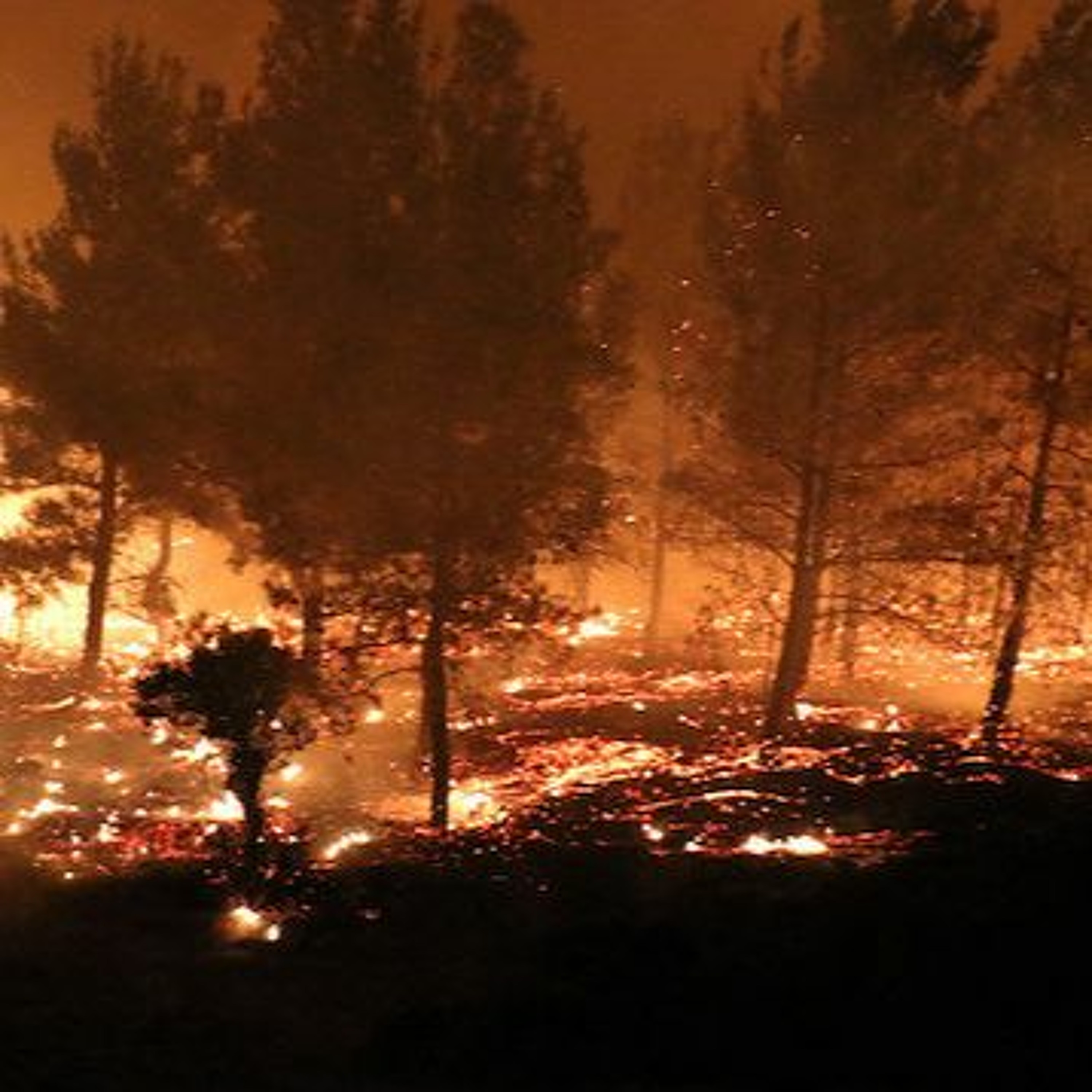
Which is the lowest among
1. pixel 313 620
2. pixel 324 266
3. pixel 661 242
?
pixel 313 620

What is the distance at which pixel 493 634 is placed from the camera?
15414mm

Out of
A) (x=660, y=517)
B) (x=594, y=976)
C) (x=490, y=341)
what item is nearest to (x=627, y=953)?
(x=594, y=976)

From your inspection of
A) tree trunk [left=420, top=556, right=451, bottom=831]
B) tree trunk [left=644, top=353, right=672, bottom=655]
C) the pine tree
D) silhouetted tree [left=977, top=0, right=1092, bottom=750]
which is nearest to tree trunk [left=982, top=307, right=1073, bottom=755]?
silhouetted tree [left=977, top=0, right=1092, bottom=750]

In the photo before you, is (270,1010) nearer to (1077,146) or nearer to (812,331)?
(812,331)

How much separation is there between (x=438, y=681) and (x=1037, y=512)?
9362 millimetres

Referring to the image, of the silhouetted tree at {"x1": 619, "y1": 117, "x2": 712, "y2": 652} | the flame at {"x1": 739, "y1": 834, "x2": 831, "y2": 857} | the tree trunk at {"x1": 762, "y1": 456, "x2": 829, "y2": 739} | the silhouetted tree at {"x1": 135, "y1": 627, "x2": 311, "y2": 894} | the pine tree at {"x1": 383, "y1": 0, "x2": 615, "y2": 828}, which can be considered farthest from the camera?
the silhouetted tree at {"x1": 619, "y1": 117, "x2": 712, "y2": 652}

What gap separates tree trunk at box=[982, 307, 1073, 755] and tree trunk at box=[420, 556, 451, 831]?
7.98 m

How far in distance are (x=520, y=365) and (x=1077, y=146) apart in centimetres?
883

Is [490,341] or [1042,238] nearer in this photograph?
[490,341]

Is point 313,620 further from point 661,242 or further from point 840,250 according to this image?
point 661,242

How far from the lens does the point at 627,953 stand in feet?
35.3

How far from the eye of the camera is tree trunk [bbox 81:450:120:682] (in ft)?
→ 78.1

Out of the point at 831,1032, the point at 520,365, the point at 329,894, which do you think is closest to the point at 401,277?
the point at 520,365

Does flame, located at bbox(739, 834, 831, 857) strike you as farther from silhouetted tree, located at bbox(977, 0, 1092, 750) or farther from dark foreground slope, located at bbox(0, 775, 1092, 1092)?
silhouetted tree, located at bbox(977, 0, 1092, 750)
